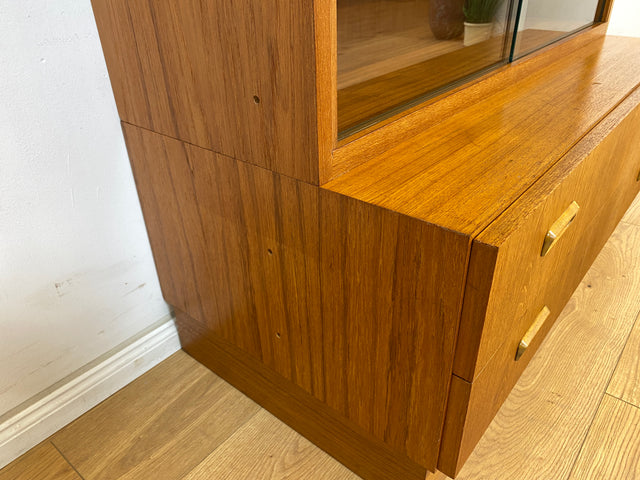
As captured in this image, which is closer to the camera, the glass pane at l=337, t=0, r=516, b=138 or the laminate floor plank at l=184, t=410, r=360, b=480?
the glass pane at l=337, t=0, r=516, b=138

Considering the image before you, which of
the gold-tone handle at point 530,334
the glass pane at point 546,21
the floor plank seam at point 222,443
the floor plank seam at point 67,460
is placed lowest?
the floor plank seam at point 222,443

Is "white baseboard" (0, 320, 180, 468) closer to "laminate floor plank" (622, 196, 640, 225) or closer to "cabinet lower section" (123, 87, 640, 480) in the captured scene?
"cabinet lower section" (123, 87, 640, 480)

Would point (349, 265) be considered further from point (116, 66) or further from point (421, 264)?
point (116, 66)

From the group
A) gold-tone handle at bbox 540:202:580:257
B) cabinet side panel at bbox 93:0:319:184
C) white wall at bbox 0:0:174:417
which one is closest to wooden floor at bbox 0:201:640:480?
white wall at bbox 0:0:174:417

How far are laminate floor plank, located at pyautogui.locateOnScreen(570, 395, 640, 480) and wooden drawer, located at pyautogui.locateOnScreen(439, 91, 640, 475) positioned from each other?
18 centimetres

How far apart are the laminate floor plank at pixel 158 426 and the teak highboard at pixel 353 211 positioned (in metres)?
0.11

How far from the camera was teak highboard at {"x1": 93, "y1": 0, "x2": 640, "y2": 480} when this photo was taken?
478 millimetres

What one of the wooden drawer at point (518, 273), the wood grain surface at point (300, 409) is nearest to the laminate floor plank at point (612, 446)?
the wooden drawer at point (518, 273)

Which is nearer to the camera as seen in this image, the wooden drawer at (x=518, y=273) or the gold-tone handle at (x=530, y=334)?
the wooden drawer at (x=518, y=273)

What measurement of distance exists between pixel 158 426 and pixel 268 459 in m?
0.20

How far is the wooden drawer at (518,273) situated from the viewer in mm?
458

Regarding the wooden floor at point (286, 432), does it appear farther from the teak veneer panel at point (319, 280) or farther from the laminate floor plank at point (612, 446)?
the teak veneer panel at point (319, 280)

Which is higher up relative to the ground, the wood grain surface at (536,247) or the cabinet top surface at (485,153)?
the cabinet top surface at (485,153)

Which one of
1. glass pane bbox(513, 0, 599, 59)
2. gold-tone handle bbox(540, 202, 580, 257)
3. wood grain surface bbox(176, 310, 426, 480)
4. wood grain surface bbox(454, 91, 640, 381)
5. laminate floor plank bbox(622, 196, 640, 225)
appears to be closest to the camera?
wood grain surface bbox(454, 91, 640, 381)
